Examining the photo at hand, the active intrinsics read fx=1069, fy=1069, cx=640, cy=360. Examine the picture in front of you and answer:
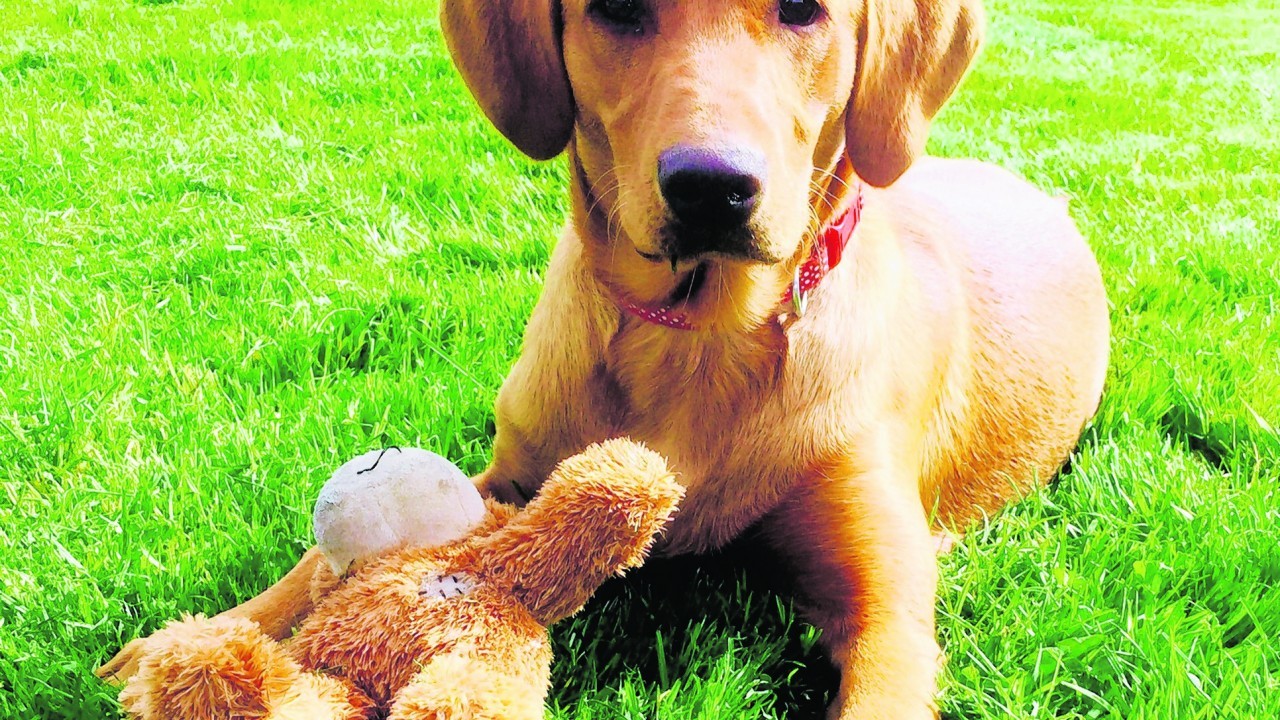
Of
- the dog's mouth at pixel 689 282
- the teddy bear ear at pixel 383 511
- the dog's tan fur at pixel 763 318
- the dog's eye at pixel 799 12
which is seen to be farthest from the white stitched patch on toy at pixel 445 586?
the dog's eye at pixel 799 12

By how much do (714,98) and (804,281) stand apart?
48cm

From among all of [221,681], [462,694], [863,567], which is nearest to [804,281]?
[863,567]

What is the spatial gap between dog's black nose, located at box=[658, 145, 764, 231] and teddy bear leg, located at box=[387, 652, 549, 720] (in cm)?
76

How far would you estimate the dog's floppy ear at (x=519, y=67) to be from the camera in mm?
2092

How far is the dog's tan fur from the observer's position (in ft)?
6.16

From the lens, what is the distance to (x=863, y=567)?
204 cm

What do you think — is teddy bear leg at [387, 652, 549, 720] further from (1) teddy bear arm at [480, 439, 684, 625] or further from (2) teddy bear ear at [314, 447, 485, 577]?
(2) teddy bear ear at [314, 447, 485, 577]

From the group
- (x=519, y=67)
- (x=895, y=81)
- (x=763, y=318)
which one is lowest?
(x=763, y=318)

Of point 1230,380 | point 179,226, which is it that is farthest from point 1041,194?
point 179,226

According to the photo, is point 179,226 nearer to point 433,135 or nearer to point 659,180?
point 433,135

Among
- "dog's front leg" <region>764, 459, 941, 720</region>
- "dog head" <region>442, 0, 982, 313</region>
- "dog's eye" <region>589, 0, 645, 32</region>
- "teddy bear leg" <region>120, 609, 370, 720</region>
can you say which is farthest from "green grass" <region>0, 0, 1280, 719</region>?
"dog's eye" <region>589, 0, 645, 32</region>

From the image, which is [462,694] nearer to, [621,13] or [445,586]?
[445,586]

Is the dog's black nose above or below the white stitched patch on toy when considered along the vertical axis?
above

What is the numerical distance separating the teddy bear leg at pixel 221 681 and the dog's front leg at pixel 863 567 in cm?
92
